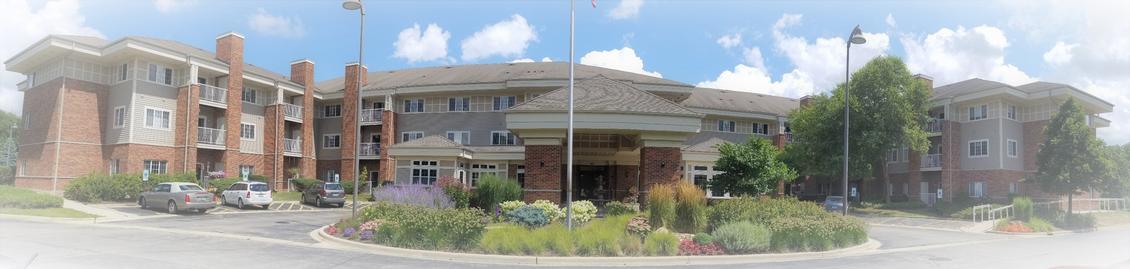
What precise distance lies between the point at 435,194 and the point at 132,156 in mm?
24087

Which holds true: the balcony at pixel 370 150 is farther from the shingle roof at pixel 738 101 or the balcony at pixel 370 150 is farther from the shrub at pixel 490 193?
the shrub at pixel 490 193

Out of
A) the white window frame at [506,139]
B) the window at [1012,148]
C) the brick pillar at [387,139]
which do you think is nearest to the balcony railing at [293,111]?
the brick pillar at [387,139]

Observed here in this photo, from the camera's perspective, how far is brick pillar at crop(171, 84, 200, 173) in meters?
37.8

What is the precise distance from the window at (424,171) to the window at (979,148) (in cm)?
3375

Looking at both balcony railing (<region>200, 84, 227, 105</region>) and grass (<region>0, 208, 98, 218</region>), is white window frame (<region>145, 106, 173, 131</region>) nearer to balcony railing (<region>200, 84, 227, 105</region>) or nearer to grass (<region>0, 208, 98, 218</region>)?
balcony railing (<region>200, 84, 227, 105</region>)

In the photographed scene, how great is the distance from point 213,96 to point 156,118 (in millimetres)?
3588

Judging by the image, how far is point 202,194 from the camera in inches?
1111

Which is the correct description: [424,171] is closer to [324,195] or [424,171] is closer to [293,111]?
[324,195]

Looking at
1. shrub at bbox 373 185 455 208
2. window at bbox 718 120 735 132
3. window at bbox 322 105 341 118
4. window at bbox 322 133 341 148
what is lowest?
shrub at bbox 373 185 455 208

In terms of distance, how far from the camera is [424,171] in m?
39.0

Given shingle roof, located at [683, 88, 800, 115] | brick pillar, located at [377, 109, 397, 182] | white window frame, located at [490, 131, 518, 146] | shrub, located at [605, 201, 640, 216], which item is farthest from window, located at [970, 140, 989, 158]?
brick pillar, located at [377, 109, 397, 182]

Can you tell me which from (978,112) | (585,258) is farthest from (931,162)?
(585,258)

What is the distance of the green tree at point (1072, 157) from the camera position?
105 feet

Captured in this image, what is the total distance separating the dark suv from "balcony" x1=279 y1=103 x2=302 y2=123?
11177mm
